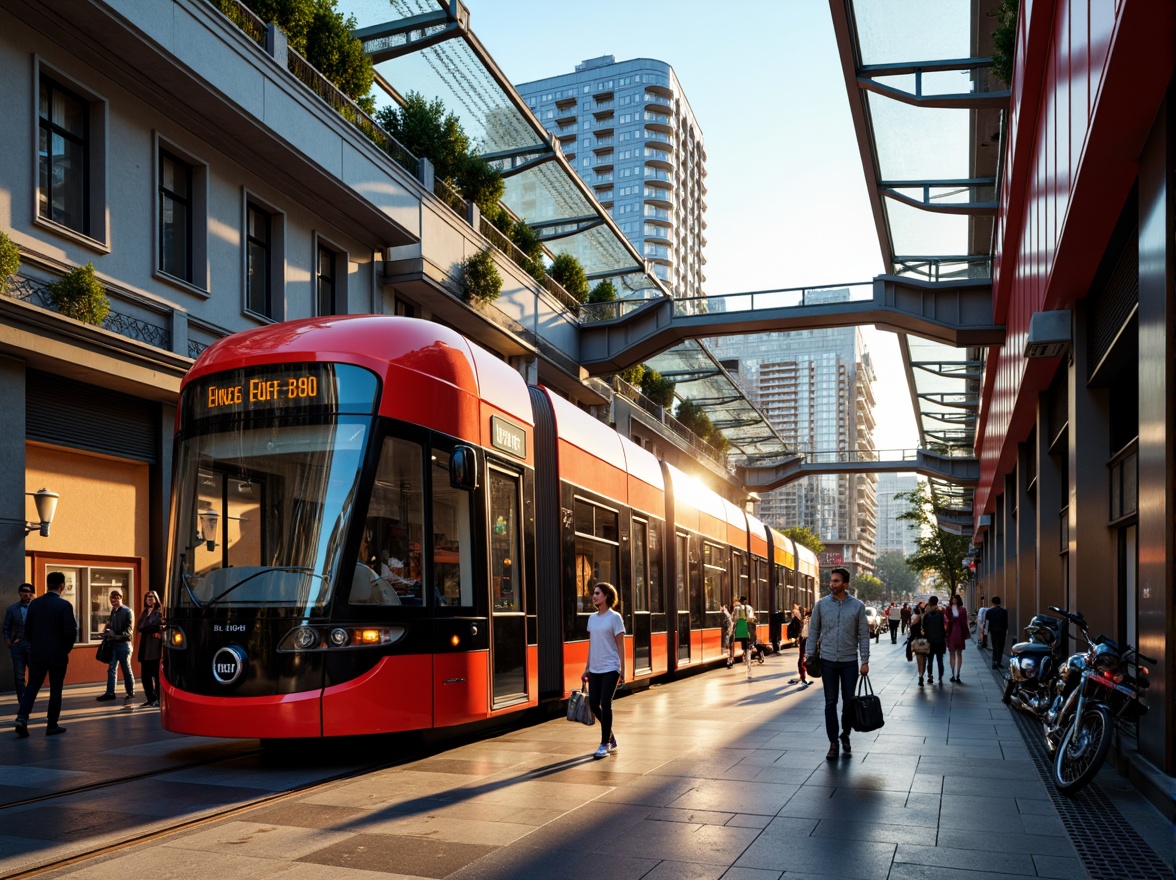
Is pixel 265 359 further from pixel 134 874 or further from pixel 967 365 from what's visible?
pixel 967 365

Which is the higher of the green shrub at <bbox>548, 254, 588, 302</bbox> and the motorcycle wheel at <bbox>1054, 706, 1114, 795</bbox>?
the green shrub at <bbox>548, 254, 588, 302</bbox>

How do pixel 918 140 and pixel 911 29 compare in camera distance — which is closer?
pixel 911 29

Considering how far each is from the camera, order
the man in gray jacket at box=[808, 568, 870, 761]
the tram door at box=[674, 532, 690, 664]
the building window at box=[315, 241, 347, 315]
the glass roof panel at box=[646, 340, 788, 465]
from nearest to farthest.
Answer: the man in gray jacket at box=[808, 568, 870, 761] → the tram door at box=[674, 532, 690, 664] → the building window at box=[315, 241, 347, 315] → the glass roof panel at box=[646, 340, 788, 465]

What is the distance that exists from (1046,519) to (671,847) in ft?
45.9

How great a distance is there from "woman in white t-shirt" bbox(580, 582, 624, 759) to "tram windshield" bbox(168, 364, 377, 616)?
8.55 ft

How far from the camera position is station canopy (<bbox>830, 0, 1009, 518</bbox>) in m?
18.4

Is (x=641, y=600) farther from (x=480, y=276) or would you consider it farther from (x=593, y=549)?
(x=480, y=276)

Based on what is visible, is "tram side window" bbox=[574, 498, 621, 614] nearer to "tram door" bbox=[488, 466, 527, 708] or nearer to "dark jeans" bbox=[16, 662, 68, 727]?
"tram door" bbox=[488, 466, 527, 708]

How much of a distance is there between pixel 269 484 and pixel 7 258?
25.7 feet

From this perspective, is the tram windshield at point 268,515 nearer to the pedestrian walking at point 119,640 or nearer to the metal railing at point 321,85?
the pedestrian walking at point 119,640

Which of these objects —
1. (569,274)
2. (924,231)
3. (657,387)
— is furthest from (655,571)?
(657,387)

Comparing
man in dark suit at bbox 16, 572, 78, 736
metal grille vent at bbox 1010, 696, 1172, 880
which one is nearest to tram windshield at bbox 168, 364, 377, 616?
man in dark suit at bbox 16, 572, 78, 736

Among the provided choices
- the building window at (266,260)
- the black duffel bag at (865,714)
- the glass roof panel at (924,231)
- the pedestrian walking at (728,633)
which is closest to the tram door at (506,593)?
the black duffel bag at (865,714)

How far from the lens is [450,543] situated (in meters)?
10.4
